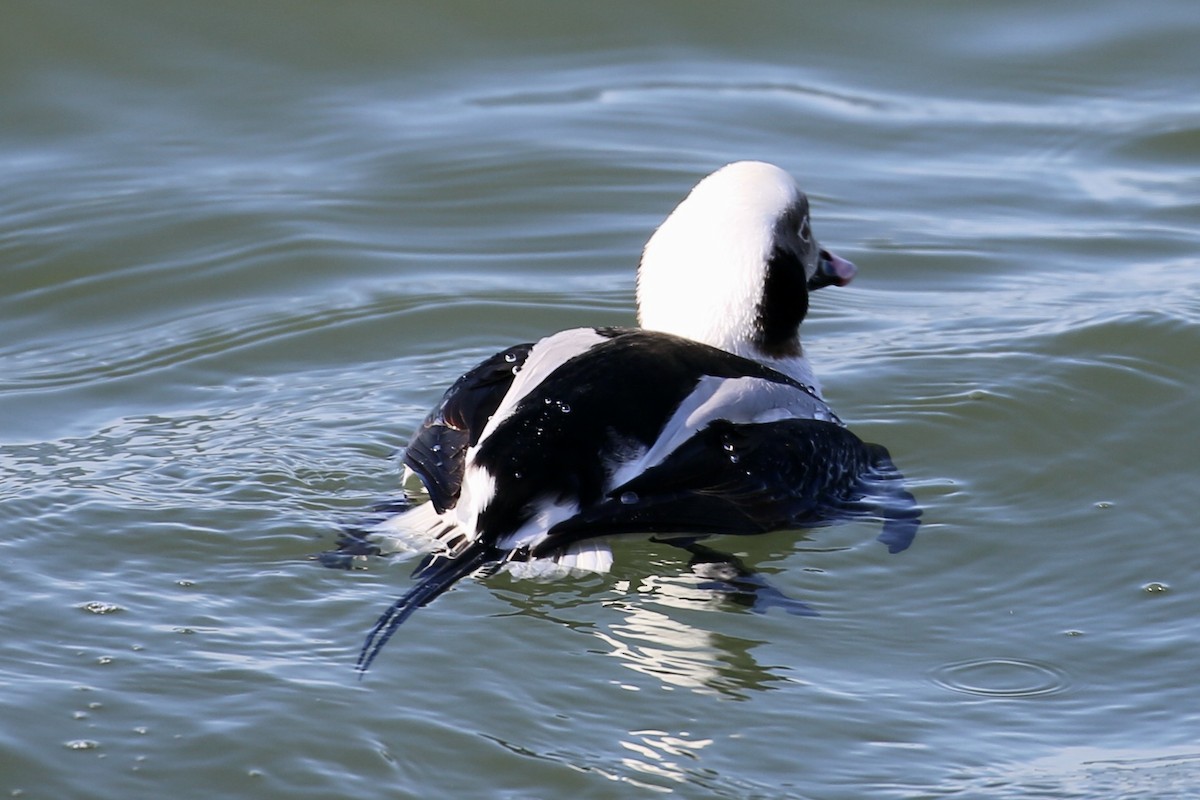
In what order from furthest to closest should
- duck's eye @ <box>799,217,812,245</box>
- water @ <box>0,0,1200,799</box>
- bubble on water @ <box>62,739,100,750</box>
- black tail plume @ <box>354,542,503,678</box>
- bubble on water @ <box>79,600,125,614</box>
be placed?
duck's eye @ <box>799,217,812,245</box> < bubble on water @ <box>79,600,125,614</box> < black tail plume @ <box>354,542,503,678</box> < water @ <box>0,0,1200,799</box> < bubble on water @ <box>62,739,100,750</box>

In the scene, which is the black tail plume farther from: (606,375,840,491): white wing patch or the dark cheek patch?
the dark cheek patch

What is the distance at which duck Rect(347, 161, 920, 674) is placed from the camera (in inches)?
191

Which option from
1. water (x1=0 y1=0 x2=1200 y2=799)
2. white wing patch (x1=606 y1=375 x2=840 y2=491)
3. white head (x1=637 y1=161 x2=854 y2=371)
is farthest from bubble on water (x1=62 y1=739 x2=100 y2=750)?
white head (x1=637 y1=161 x2=854 y2=371)

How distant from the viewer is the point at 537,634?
471 centimetres

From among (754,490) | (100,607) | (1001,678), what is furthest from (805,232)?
(100,607)

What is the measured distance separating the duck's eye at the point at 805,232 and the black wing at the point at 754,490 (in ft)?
2.47

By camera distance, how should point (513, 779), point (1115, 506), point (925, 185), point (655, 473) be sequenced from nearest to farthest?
point (513, 779), point (655, 473), point (1115, 506), point (925, 185)

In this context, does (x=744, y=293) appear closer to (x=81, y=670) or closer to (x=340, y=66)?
(x=81, y=670)

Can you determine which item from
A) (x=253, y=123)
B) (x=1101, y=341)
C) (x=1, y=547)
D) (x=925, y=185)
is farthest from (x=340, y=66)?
(x=1, y=547)

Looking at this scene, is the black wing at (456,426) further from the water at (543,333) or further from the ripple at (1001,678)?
the ripple at (1001,678)

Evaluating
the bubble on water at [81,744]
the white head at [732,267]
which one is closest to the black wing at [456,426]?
the white head at [732,267]

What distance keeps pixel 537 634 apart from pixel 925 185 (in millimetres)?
5240

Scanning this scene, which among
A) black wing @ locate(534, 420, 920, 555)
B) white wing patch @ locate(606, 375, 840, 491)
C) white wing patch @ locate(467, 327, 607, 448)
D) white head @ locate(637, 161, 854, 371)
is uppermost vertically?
white head @ locate(637, 161, 854, 371)

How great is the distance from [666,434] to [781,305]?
1.11m
